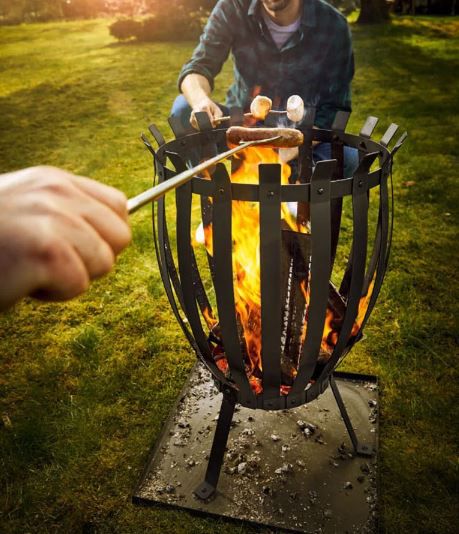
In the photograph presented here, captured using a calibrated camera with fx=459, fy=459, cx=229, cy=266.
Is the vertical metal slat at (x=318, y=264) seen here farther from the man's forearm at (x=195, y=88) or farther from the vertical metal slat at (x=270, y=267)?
the man's forearm at (x=195, y=88)

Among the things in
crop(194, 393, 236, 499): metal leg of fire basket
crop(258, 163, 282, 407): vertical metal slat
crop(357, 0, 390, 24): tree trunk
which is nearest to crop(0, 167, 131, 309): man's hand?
crop(258, 163, 282, 407): vertical metal slat

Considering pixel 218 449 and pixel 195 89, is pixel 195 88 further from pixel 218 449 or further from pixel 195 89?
pixel 218 449

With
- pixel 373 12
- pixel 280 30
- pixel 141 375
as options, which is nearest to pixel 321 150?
pixel 280 30

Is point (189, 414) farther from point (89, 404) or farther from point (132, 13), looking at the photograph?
point (132, 13)

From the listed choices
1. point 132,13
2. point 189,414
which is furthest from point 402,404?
point 132,13

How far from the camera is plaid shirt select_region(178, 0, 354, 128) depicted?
315 cm

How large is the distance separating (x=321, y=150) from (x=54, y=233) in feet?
7.73

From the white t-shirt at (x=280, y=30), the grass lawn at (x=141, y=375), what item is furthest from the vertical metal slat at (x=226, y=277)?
the white t-shirt at (x=280, y=30)

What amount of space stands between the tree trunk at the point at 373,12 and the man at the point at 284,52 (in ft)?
40.7

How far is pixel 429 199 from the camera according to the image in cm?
405

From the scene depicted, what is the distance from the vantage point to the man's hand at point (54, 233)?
57 centimetres

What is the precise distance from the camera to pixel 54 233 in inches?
23.3

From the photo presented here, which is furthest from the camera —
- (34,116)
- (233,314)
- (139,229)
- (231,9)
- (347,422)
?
(34,116)

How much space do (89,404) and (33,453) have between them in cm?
34
